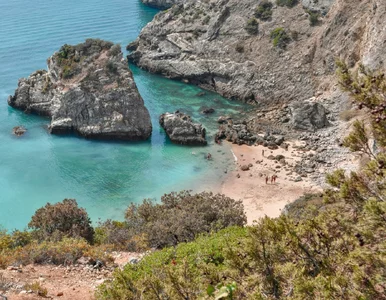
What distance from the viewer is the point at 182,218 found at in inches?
877

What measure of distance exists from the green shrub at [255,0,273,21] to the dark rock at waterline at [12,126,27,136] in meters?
36.8

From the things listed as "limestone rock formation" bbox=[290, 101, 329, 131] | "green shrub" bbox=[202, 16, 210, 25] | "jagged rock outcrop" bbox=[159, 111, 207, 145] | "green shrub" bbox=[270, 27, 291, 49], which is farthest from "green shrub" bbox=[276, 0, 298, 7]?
"jagged rock outcrop" bbox=[159, 111, 207, 145]

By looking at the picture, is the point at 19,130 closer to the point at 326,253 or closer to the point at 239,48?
the point at 239,48

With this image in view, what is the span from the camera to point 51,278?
1577 centimetres

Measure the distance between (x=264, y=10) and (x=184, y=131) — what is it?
2815 centimetres

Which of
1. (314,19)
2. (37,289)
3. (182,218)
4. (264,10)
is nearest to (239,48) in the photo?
→ (264,10)

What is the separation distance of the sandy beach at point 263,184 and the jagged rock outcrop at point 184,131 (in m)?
4.22

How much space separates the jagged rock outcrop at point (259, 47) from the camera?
170 ft

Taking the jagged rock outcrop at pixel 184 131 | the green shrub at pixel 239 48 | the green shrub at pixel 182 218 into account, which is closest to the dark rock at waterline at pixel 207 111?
the jagged rock outcrop at pixel 184 131

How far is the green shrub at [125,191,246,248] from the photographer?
21.5m

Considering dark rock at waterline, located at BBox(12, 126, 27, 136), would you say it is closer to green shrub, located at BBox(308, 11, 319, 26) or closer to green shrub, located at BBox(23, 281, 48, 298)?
green shrub, located at BBox(23, 281, 48, 298)

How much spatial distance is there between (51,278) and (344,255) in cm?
1067

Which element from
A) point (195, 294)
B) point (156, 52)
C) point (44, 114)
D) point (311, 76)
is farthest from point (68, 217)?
point (156, 52)

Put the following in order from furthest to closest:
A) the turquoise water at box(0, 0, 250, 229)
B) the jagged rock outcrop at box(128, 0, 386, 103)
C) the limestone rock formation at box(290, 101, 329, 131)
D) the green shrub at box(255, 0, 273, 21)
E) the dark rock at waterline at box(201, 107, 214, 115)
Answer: the green shrub at box(255, 0, 273, 21) → the dark rock at waterline at box(201, 107, 214, 115) → the jagged rock outcrop at box(128, 0, 386, 103) → the limestone rock formation at box(290, 101, 329, 131) → the turquoise water at box(0, 0, 250, 229)
